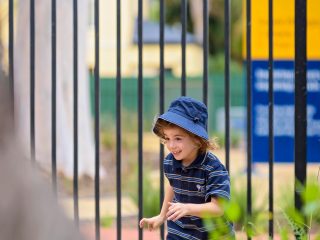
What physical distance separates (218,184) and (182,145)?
22 centimetres

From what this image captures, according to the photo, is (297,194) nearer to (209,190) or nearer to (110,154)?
(209,190)

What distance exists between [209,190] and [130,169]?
12006mm

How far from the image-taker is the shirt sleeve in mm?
3674

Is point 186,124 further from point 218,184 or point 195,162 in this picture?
point 218,184

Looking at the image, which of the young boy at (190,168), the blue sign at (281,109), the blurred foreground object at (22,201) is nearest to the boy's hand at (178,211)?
the young boy at (190,168)

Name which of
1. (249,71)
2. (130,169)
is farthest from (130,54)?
(249,71)

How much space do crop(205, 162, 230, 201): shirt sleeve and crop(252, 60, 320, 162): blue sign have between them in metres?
4.72

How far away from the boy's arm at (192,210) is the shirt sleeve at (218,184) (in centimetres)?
6

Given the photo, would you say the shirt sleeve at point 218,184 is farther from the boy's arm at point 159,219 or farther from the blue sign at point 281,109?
the blue sign at point 281,109

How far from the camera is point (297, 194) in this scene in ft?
14.7

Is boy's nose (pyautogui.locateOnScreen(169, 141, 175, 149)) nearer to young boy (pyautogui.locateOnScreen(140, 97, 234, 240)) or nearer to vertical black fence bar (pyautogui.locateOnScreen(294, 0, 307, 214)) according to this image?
young boy (pyautogui.locateOnScreen(140, 97, 234, 240))

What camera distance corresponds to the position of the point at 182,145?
149 inches

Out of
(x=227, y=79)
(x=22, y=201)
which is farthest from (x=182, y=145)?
(x=22, y=201)

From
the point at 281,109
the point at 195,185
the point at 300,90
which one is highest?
the point at 300,90
